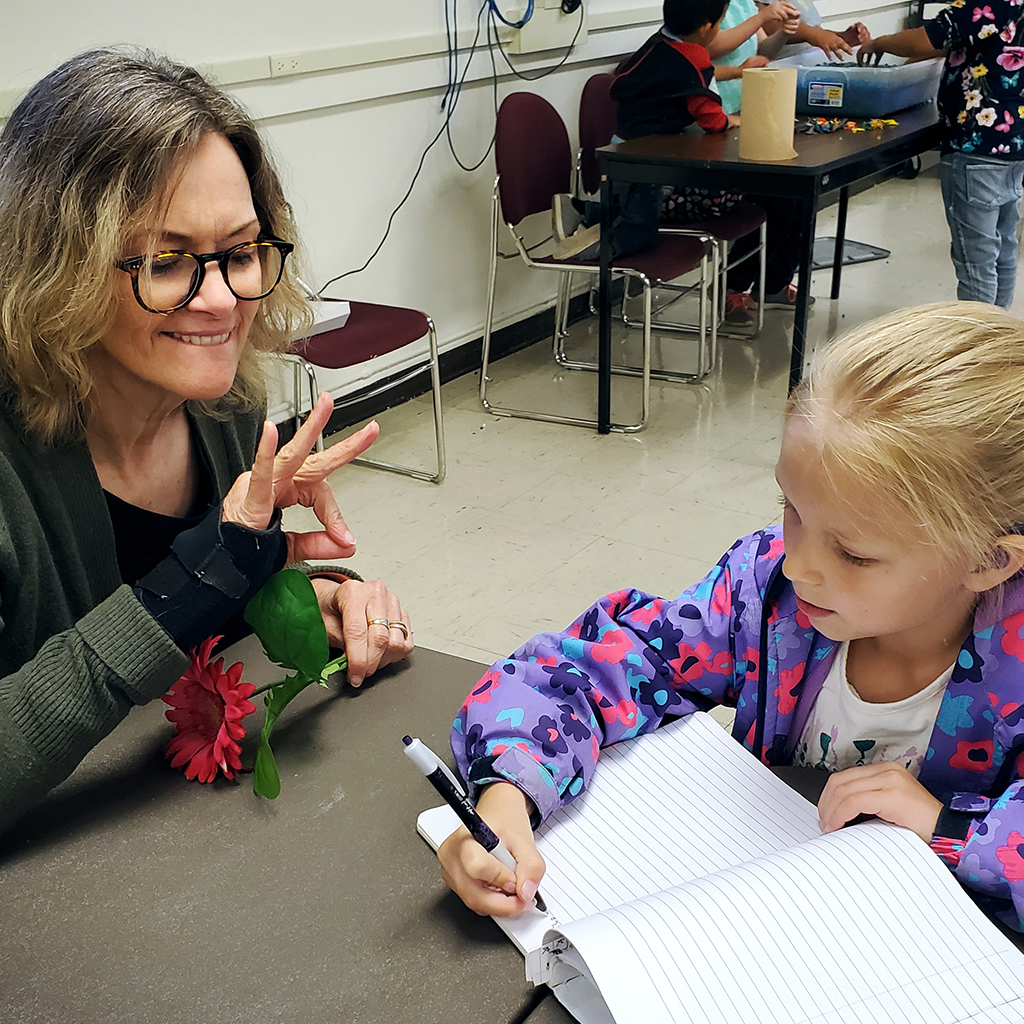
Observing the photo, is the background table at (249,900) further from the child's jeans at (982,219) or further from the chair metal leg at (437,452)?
the child's jeans at (982,219)

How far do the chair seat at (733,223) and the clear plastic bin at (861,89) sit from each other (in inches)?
14.1

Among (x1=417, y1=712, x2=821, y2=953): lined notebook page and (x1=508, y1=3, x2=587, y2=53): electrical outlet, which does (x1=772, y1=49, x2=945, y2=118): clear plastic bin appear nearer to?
(x1=508, y1=3, x2=587, y2=53): electrical outlet

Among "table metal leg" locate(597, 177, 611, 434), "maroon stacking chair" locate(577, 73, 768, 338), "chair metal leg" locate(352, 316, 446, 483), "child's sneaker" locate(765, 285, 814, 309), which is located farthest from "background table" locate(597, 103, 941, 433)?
"child's sneaker" locate(765, 285, 814, 309)

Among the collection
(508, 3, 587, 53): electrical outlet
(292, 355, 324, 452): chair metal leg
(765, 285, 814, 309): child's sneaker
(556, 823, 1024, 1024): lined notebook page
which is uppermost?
(508, 3, 587, 53): electrical outlet

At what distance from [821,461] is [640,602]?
0.27 metres

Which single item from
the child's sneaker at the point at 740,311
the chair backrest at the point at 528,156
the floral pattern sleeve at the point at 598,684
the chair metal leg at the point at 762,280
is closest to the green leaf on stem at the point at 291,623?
the floral pattern sleeve at the point at 598,684

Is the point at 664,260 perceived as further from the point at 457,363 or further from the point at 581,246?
the point at 457,363

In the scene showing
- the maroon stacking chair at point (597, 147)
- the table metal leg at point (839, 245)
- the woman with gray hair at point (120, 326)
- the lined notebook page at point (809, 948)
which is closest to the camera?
the lined notebook page at point (809, 948)

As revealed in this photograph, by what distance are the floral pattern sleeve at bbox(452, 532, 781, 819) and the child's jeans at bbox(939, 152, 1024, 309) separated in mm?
3032

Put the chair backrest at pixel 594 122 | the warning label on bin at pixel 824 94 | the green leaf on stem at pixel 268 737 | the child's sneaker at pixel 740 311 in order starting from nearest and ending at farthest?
the green leaf on stem at pixel 268 737 < the warning label on bin at pixel 824 94 < the chair backrest at pixel 594 122 < the child's sneaker at pixel 740 311

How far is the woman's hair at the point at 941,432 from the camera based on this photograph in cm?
80

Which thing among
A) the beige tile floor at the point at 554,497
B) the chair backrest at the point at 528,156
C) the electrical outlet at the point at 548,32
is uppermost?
the electrical outlet at the point at 548,32

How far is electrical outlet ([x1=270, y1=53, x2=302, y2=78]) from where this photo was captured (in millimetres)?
3023

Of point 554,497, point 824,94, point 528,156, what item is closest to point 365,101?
point 528,156
